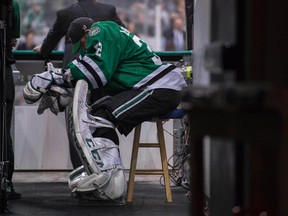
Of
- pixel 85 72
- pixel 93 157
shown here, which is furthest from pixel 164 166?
pixel 85 72

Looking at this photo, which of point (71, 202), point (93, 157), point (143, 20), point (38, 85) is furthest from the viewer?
point (143, 20)

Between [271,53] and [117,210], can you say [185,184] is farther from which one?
[271,53]

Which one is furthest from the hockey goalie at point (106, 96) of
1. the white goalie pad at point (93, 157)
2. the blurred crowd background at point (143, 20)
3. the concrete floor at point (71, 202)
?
the blurred crowd background at point (143, 20)

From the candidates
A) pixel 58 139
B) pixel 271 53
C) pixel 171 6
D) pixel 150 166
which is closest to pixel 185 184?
pixel 150 166

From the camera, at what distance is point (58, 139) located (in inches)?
266

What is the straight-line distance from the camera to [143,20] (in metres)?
12.5

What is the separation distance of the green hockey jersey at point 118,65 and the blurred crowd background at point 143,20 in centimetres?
624

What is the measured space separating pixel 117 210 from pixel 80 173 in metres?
0.42

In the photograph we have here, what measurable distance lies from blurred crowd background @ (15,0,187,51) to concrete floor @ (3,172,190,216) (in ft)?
17.6

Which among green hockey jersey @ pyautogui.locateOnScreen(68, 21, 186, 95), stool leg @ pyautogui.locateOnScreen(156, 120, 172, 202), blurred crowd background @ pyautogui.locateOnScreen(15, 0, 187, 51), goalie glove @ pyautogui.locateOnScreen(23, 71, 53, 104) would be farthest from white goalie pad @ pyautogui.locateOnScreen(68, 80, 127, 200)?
blurred crowd background @ pyautogui.locateOnScreen(15, 0, 187, 51)

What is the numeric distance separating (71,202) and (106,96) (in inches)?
27.6

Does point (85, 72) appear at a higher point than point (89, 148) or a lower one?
higher

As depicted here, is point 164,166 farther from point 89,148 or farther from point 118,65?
point 118,65

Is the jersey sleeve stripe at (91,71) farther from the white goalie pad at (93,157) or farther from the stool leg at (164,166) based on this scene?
the stool leg at (164,166)
